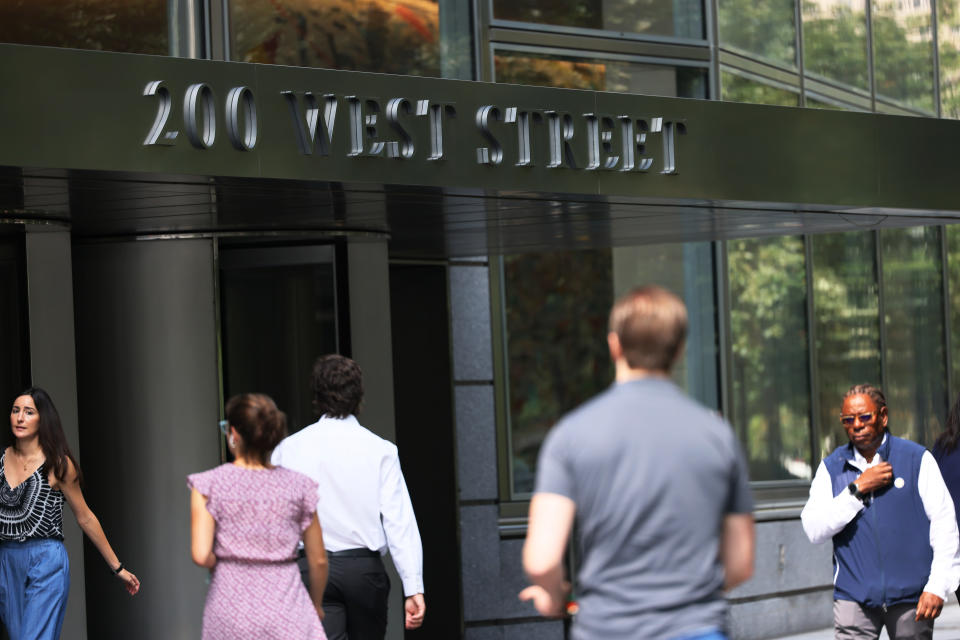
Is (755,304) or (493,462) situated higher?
(755,304)

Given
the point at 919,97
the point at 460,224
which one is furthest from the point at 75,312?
the point at 919,97

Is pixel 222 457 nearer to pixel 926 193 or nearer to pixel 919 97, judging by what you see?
pixel 926 193

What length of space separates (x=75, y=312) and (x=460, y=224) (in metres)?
2.38

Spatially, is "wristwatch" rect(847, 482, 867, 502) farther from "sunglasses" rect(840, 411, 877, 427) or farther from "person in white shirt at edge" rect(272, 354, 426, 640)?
"person in white shirt at edge" rect(272, 354, 426, 640)

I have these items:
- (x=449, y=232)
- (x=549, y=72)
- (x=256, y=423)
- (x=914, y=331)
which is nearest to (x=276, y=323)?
(x=449, y=232)

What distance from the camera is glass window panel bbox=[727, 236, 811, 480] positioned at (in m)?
13.4

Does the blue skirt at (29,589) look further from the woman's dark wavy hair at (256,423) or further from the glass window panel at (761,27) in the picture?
the glass window panel at (761,27)

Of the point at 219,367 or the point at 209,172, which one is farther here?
the point at 219,367

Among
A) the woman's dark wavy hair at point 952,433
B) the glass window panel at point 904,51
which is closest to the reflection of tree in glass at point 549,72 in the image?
the glass window panel at point 904,51

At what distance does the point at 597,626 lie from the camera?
3547mm

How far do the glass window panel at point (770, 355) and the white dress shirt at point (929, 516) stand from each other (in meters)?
6.59

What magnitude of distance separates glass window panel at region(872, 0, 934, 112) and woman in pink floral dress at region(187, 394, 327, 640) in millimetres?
10918

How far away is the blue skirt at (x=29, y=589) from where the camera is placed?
7.29m

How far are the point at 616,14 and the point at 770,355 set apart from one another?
11.0ft
